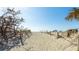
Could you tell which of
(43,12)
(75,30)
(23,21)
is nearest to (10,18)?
(23,21)

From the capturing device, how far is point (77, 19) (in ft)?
11.0

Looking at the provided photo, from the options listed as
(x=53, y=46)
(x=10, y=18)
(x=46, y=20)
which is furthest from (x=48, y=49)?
(x=10, y=18)

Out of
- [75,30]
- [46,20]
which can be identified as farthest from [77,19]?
[46,20]

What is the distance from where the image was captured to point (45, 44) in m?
3.33

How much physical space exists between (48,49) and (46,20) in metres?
0.30

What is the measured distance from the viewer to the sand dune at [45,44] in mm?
3320

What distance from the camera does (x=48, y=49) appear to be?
3324mm

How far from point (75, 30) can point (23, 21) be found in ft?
1.78

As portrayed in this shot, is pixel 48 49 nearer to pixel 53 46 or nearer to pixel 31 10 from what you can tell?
pixel 53 46

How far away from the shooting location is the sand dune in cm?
332
